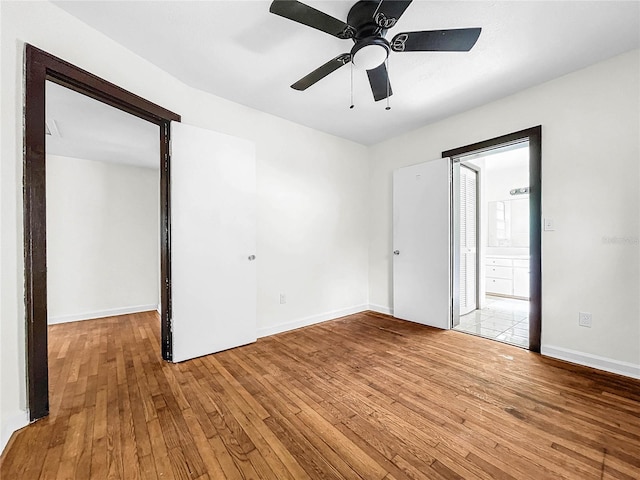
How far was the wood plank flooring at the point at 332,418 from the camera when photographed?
4.17 ft

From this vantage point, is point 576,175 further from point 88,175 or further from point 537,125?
point 88,175

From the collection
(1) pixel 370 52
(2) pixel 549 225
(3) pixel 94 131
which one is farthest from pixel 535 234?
(3) pixel 94 131

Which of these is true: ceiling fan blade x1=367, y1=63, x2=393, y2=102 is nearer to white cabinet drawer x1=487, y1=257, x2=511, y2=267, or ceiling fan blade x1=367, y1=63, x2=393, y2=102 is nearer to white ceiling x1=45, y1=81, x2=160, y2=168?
white ceiling x1=45, y1=81, x2=160, y2=168

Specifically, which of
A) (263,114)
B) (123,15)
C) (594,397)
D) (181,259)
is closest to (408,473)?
(594,397)

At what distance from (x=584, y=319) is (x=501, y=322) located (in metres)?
1.28

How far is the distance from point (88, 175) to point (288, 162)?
3182mm

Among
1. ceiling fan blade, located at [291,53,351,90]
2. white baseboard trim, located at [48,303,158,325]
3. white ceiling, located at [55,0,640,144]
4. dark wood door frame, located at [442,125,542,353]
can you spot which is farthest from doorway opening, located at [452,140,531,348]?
white baseboard trim, located at [48,303,158,325]

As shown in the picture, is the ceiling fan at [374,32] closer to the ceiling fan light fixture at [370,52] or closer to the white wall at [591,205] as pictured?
the ceiling fan light fixture at [370,52]

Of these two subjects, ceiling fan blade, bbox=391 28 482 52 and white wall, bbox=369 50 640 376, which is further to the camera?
white wall, bbox=369 50 640 376

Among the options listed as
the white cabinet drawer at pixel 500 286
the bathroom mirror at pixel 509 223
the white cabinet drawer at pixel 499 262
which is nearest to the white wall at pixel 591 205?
the white cabinet drawer at pixel 500 286

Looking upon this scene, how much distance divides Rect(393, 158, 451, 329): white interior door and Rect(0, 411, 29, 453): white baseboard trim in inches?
142

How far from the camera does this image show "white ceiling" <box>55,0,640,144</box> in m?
1.71

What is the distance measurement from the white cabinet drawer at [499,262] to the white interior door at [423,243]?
9.42ft

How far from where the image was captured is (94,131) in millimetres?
3141
